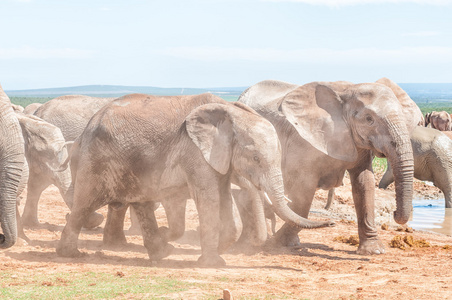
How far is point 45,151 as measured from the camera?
10617 mm

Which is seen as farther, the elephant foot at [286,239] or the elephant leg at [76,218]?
the elephant foot at [286,239]

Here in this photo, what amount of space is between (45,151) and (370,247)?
4.90 meters

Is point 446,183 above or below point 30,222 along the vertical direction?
below

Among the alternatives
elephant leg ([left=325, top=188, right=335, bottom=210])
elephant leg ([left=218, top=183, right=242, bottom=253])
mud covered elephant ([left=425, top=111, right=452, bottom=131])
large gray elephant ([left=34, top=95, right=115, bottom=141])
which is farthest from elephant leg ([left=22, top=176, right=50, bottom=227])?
mud covered elephant ([left=425, top=111, right=452, bottom=131])

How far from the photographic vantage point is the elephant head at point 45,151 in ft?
34.7

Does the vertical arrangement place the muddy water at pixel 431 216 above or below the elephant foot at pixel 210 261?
below

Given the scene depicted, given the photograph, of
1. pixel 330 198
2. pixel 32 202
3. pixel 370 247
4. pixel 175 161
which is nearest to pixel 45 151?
pixel 32 202

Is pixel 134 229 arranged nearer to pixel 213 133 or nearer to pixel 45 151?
pixel 45 151

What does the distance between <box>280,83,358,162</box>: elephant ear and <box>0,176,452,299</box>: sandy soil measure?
1.40 m

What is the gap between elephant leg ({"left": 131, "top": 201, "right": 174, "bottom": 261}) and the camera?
838cm

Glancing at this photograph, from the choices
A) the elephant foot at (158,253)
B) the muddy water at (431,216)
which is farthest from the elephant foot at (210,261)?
the muddy water at (431,216)

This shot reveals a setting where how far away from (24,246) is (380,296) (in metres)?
4.64

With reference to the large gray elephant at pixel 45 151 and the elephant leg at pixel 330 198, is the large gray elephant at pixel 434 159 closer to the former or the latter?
the elephant leg at pixel 330 198

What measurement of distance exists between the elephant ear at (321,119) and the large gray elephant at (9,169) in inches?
150
